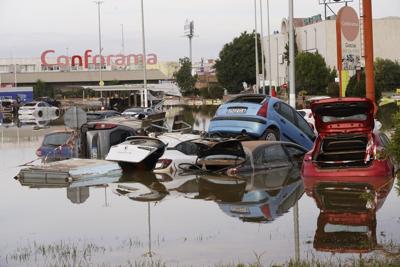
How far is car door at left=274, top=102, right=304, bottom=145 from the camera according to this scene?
21.3 meters

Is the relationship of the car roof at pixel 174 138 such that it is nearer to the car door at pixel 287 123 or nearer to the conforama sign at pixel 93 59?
the car door at pixel 287 123

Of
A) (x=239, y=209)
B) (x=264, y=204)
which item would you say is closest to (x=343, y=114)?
(x=264, y=204)

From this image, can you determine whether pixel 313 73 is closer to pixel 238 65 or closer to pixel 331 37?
pixel 331 37

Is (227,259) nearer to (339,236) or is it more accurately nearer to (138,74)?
(339,236)

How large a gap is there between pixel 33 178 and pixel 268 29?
52573 mm

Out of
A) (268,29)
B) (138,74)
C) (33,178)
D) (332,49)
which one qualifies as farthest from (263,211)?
(138,74)

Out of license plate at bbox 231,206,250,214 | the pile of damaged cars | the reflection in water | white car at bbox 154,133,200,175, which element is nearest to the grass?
the reflection in water

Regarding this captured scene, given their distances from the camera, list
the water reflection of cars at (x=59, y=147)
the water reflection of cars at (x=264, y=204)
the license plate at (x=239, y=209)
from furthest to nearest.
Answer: the water reflection of cars at (x=59, y=147)
the license plate at (x=239, y=209)
the water reflection of cars at (x=264, y=204)

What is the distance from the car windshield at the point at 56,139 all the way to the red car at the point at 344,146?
8.12 metres

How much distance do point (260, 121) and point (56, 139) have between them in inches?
246

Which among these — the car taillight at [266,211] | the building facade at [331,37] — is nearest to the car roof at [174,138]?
the car taillight at [266,211]

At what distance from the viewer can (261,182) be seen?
16.9m

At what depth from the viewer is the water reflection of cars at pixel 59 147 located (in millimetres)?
20875

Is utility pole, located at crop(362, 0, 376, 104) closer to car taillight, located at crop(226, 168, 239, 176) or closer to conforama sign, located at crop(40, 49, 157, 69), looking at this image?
car taillight, located at crop(226, 168, 239, 176)
